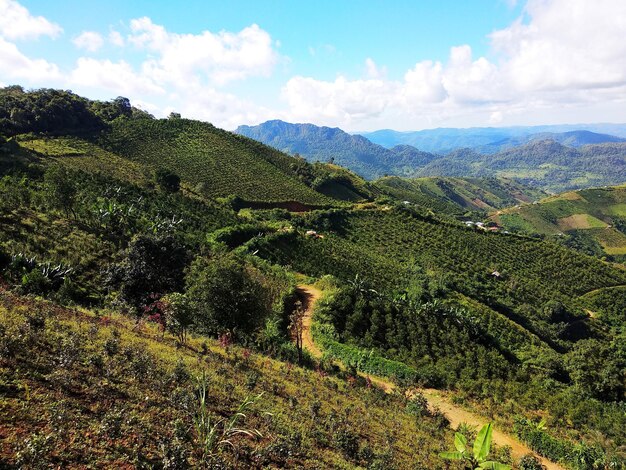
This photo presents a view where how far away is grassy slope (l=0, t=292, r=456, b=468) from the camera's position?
9500 mm

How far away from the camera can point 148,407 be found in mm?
11789

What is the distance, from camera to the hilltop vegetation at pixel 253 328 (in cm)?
1136

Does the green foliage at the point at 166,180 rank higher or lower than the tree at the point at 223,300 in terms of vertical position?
higher

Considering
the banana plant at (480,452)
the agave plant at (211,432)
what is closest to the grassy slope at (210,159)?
the agave plant at (211,432)

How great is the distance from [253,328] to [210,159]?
83.7 metres

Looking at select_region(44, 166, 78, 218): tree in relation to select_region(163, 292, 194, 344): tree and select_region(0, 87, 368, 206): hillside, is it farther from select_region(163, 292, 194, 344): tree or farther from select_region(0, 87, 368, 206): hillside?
select_region(0, 87, 368, 206): hillside

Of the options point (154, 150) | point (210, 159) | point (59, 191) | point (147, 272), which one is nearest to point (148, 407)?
point (147, 272)

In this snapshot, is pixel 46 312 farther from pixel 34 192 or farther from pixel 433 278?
pixel 433 278

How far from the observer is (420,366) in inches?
1212

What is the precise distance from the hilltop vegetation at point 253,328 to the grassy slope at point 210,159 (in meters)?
2.18

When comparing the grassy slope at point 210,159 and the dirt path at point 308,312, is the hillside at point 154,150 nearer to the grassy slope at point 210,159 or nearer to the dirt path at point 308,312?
the grassy slope at point 210,159

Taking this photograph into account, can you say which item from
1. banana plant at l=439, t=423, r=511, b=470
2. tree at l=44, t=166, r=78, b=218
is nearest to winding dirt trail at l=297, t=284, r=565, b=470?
banana plant at l=439, t=423, r=511, b=470

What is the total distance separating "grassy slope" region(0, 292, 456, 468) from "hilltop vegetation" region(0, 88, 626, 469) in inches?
3.1

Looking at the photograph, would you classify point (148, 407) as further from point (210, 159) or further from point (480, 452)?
point (210, 159)
